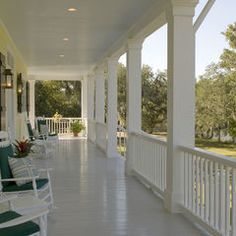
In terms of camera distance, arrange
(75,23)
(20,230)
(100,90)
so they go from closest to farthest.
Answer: (20,230) < (75,23) < (100,90)

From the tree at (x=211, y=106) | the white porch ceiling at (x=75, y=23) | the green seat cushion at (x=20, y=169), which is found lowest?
the green seat cushion at (x=20, y=169)

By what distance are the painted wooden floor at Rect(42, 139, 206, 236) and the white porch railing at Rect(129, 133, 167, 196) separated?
0.18 metres

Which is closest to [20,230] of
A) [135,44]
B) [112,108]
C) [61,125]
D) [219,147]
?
[135,44]

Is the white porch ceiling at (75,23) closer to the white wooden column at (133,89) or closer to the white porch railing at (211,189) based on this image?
the white wooden column at (133,89)

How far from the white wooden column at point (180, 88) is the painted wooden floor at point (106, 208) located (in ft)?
1.57

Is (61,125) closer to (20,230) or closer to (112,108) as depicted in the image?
(112,108)

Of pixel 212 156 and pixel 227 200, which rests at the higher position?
pixel 212 156

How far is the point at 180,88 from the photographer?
17.0 feet

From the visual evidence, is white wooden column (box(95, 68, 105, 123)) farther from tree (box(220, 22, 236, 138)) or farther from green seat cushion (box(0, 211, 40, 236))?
green seat cushion (box(0, 211, 40, 236))

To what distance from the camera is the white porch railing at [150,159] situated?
607 centimetres

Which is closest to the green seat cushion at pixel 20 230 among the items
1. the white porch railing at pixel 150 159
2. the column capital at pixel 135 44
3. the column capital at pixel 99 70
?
the white porch railing at pixel 150 159

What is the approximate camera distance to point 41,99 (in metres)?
23.8

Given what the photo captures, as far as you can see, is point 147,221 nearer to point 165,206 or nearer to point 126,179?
point 165,206

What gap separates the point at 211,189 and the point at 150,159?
2.68 meters
